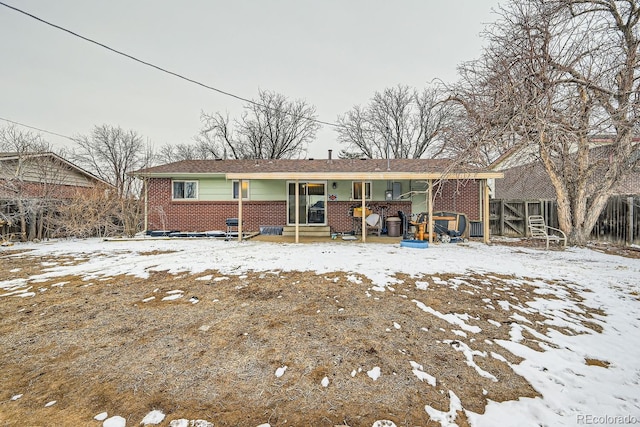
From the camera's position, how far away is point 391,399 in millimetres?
1935

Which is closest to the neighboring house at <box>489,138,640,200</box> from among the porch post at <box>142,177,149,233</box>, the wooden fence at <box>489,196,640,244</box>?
the wooden fence at <box>489,196,640,244</box>

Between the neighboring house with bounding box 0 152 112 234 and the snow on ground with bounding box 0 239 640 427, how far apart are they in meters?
1.36

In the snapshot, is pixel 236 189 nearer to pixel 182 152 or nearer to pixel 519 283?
pixel 519 283

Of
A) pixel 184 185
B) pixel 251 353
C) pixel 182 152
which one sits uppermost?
pixel 182 152

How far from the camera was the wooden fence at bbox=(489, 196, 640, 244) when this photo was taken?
8.79 m

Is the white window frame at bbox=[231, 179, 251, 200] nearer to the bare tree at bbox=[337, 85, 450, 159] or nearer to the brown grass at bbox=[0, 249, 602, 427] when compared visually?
the brown grass at bbox=[0, 249, 602, 427]

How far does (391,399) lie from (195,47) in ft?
49.2

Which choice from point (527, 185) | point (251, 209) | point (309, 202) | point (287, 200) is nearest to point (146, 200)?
point (251, 209)

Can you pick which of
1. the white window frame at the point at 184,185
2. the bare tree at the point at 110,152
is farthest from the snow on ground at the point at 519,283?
the bare tree at the point at 110,152

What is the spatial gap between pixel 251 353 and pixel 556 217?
44.5 feet

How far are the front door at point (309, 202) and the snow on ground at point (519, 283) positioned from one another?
9.81 ft

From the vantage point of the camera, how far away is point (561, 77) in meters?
7.09

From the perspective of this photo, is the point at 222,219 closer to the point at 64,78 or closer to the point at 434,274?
the point at 434,274

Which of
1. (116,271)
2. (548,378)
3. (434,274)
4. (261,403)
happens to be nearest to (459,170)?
(434,274)
